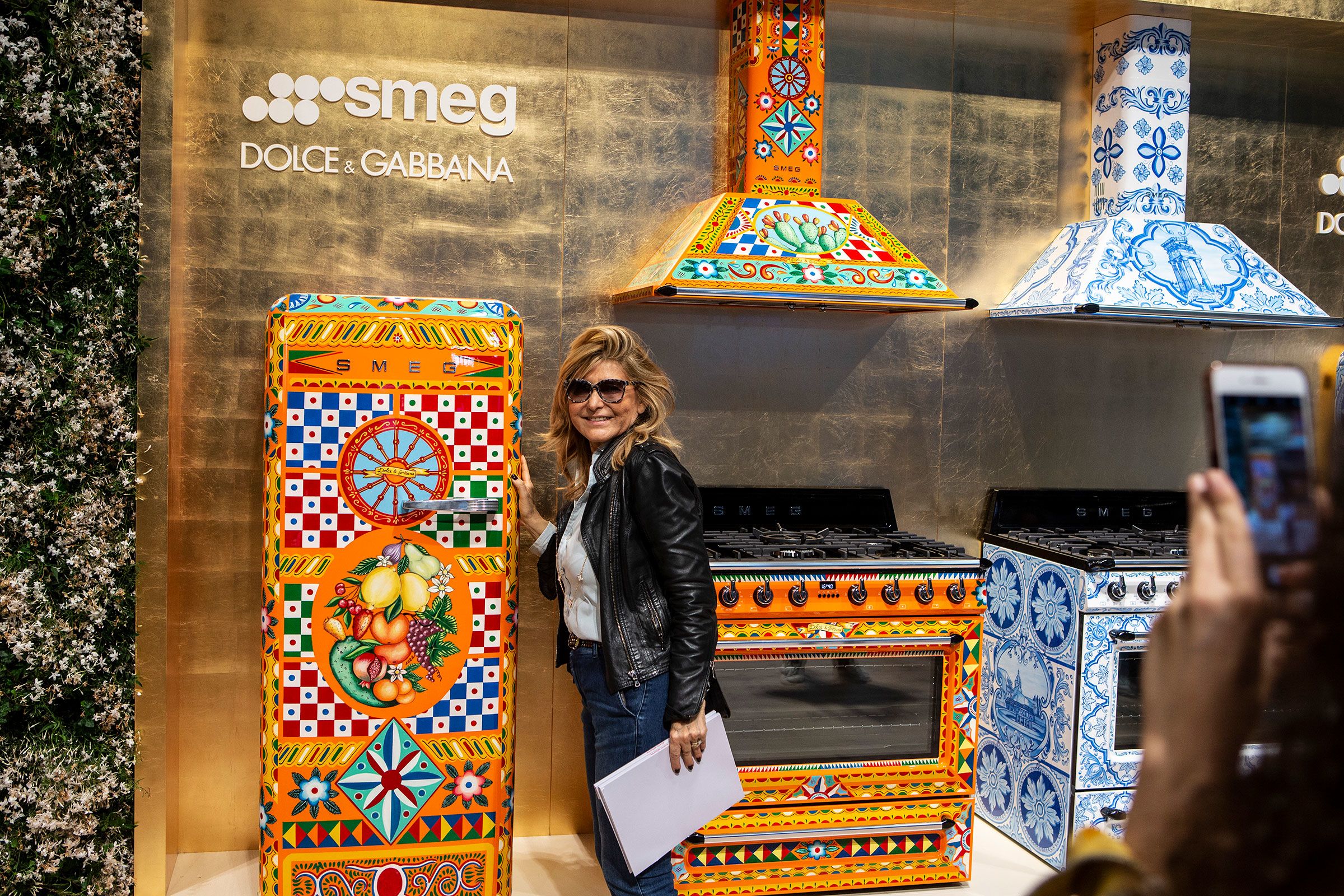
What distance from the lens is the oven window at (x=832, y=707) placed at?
3049 mm

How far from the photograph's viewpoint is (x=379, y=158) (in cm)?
333

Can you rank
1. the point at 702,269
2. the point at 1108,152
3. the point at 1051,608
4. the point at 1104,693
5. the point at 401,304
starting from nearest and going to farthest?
the point at 401,304, the point at 702,269, the point at 1104,693, the point at 1051,608, the point at 1108,152

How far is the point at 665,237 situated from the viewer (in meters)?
3.53

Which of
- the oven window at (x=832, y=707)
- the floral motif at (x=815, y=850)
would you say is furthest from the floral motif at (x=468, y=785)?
the floral motif at (x=815, y=850)

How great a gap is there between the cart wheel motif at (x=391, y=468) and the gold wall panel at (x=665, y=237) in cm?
65

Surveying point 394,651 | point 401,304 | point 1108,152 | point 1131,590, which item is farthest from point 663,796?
point 1108,152

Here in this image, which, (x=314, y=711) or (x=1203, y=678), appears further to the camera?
(x=314, y=711)

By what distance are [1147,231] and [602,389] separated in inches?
85.1

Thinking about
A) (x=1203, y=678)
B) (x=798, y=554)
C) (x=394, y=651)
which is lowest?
(x=394, y=651)

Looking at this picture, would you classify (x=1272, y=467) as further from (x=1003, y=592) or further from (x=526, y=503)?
(x=1003, y=592)

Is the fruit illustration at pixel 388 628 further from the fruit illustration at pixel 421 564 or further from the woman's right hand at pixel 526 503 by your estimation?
the woman's right hand at pixel 526 503

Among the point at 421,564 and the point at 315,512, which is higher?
the point at 315,512

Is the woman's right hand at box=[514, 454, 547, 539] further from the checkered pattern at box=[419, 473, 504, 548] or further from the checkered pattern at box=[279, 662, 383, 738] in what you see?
the checkered pattern at box=[279, 662, 383, 738]

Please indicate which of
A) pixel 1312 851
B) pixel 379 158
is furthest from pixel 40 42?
pixel 1312 851
